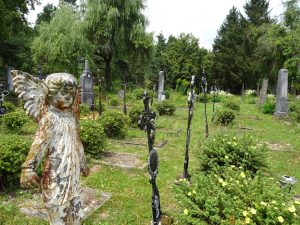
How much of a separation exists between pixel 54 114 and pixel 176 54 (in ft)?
111

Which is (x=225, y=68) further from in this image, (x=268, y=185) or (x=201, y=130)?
(x=268, y=185)

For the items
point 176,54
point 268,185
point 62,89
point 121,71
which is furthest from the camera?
point 176,54

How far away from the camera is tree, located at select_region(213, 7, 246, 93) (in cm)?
→ 3862

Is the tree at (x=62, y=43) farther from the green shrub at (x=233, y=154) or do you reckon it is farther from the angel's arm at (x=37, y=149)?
the angel's arm at (x=37, y=149)

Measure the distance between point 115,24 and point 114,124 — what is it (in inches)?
630

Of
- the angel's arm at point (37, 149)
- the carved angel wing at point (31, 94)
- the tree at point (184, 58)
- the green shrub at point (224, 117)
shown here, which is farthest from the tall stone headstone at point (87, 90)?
the tree at point (184, 58)

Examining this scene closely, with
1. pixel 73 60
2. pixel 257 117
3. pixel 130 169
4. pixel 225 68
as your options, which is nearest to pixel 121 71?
pixel 73 60

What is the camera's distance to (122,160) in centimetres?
796

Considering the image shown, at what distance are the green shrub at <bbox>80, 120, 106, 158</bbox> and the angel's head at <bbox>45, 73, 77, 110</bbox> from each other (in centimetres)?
496

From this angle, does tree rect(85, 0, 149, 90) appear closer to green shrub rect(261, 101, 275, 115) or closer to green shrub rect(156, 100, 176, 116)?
green shrub rect(156, 100, 176, 116)

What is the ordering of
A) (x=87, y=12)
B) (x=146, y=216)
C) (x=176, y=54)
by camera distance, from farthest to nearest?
(x=176, y=54) → (x=87, y=12) → (x=146, y=216)

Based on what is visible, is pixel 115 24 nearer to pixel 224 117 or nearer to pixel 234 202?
pixel 224 117

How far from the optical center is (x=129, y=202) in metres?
5.60

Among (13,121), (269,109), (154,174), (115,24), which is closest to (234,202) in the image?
(154,174)
